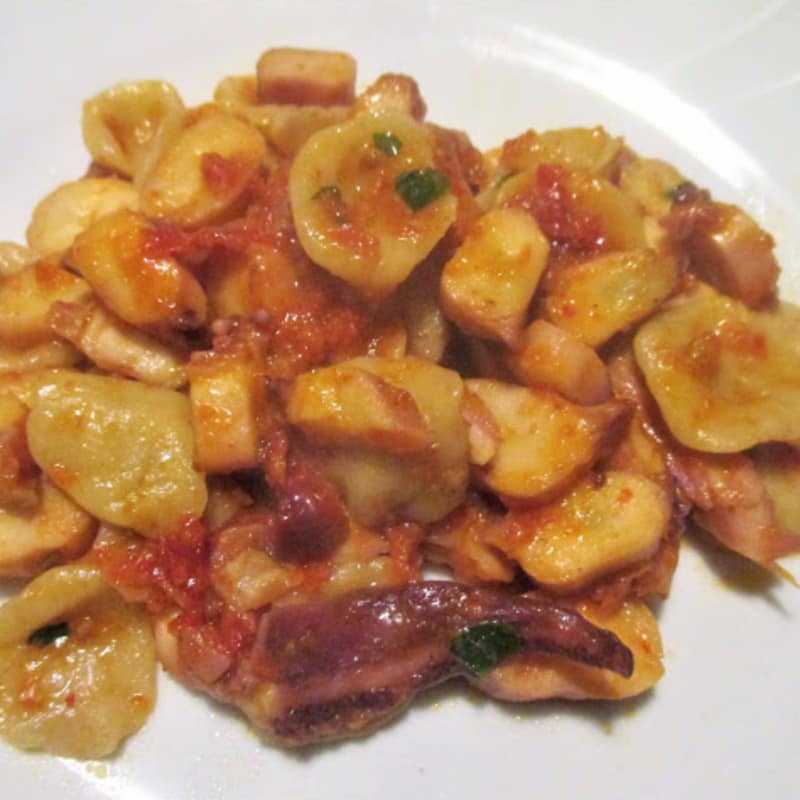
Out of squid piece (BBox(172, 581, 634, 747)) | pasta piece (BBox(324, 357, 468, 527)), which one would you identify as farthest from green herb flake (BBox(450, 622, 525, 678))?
pasta piece (BBox(324, 357, 468, 527))

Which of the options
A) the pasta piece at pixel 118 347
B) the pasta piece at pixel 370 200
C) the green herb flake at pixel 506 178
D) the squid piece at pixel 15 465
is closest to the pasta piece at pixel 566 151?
the green herb flake at pixel 506 178

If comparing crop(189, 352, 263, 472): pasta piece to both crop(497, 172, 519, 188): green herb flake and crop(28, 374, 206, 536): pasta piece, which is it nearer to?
crop(28, 374, 206, 536): pasta piece

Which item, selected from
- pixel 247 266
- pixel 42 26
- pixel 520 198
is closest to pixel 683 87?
pixel 520 198

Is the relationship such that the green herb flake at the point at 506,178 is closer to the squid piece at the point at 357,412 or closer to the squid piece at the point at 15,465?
the squid piece at the point at 357,412

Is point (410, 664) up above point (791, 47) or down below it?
below

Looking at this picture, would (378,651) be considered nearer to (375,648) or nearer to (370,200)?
(375,648)

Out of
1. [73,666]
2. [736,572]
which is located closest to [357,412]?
[73,666]

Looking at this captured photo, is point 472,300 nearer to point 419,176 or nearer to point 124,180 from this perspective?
point 419,176
